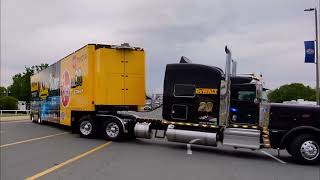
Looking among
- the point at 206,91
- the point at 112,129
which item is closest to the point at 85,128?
the point at 112,129

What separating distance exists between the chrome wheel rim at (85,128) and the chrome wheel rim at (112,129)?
Answer: 1.11 metres

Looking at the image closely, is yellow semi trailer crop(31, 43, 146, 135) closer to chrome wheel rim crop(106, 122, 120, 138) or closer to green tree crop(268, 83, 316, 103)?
chrome wheel rim crop(106, 122, 120, 138)

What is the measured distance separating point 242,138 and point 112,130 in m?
6.33

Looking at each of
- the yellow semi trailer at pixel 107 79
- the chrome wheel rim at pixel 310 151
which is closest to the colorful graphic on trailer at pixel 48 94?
the yellow semi trailer at pixel 107 79

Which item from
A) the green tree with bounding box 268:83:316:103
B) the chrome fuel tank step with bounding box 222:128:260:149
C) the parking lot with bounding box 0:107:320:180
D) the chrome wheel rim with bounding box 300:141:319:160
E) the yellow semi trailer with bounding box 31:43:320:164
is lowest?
the parking lot with bounding box 0:107:320:180

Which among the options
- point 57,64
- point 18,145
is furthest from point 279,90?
point 18,145

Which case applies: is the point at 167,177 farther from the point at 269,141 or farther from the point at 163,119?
the point at 163,119

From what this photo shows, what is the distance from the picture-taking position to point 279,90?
137625mm

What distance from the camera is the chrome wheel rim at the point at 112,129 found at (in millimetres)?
19641

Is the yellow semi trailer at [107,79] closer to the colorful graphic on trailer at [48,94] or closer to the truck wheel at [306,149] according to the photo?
the colorful graphic on trailer at [48,94]

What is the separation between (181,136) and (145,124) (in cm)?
237

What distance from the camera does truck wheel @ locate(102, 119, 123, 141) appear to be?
1953cm

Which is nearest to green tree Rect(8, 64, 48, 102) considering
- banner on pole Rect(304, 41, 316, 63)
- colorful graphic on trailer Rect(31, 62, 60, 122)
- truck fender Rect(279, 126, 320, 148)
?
colorful graphic on trailer Rect(31, 62, 60, 122)

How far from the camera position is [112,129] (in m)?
19.8
